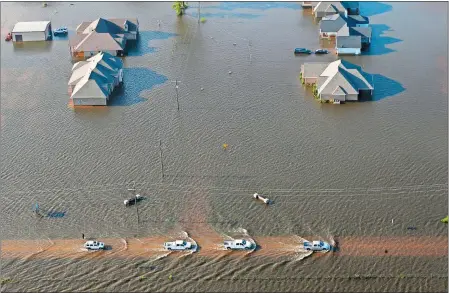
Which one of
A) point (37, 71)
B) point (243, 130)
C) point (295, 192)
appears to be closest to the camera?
point (295, 192)

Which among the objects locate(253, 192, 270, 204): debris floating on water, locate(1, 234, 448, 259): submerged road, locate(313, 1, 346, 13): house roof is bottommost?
locate(1, 234, 448, 259): submerged road

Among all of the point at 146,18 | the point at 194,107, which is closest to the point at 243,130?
the point at 194,107

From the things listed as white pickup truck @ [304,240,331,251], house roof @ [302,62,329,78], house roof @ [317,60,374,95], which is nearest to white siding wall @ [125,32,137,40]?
house roof @ [302,62,329,78]

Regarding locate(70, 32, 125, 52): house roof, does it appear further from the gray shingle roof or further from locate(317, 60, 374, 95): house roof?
the gray shingle roof

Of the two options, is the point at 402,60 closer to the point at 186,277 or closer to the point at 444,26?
the point at 444,26

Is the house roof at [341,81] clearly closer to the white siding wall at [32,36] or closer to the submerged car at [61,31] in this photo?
the submerged car at [61,31]

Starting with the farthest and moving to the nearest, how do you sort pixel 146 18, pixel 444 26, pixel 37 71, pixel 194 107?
1. pixel 146 18
2. pixel 444 26
3. pixel 37 71
4. pixel 194 107

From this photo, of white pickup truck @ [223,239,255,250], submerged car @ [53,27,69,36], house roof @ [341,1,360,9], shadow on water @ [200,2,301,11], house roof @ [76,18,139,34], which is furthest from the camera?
shadow on water @ [200,2,301,11]
